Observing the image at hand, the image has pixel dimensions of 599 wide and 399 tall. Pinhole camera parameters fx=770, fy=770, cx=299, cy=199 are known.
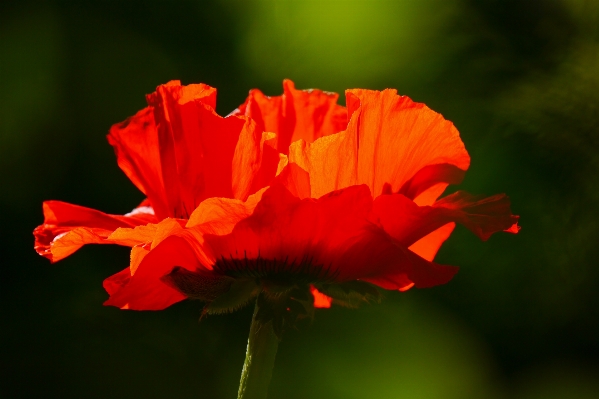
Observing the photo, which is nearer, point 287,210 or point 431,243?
point 287,210

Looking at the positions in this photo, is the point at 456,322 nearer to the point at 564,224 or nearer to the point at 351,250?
the point at 564,224

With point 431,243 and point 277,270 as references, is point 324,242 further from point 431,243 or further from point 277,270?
point 431,243

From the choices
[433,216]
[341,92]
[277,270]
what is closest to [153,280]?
[277,270]

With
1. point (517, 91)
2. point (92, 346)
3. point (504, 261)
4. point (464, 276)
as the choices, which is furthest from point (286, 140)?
point (92, 346)

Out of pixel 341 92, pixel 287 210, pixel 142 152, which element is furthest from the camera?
pixel 341 92

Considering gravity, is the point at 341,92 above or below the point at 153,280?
above

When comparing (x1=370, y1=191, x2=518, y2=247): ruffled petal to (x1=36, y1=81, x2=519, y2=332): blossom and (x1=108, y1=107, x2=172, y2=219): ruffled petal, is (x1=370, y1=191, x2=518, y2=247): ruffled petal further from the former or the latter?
(x1=108, y1=107, x2=172, y2=219): ruffled petal
